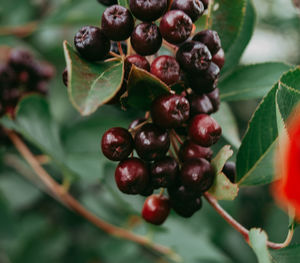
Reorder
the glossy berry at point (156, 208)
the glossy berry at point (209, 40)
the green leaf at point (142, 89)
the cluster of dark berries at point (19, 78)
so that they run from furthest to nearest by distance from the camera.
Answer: the cluster of dark berries at point (19, 78) < the glossy berry at point (156, 208) < the glossy berry at point (209, 40) < the green leaf at point (142, 89)

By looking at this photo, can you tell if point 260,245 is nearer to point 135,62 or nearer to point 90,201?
point 135,62

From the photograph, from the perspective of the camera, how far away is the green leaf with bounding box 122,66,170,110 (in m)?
0.90

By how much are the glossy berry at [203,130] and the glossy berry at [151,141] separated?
87mm

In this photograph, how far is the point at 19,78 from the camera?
77.5 inches

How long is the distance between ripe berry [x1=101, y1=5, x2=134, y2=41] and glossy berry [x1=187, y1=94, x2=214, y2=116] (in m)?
0.27

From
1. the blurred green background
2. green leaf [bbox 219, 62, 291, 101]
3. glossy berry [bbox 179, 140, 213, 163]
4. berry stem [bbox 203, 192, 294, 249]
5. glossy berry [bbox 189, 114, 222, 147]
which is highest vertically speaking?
glossy berry [bbox 189, 114, 222, 147]

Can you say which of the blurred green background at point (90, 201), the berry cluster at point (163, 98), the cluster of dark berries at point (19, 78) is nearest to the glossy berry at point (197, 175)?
the berry cluster at point (163, 98)

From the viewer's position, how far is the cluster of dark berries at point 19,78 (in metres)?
1.87

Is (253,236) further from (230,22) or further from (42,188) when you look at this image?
(42,188)

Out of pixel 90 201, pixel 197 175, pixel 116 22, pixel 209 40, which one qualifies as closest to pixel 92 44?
pixel 116 22

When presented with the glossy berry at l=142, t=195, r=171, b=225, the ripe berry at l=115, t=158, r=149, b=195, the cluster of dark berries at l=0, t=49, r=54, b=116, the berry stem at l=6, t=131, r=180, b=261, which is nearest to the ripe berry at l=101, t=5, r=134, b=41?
the ripe berry at l=115, t=158, r=149, b=195

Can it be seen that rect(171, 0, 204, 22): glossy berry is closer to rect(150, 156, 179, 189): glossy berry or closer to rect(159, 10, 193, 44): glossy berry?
rect(159, 10, 193, 44): glossy berry

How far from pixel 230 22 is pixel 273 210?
1.84m

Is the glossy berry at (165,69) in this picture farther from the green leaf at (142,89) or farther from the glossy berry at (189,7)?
the glossy berry at (189,7)
